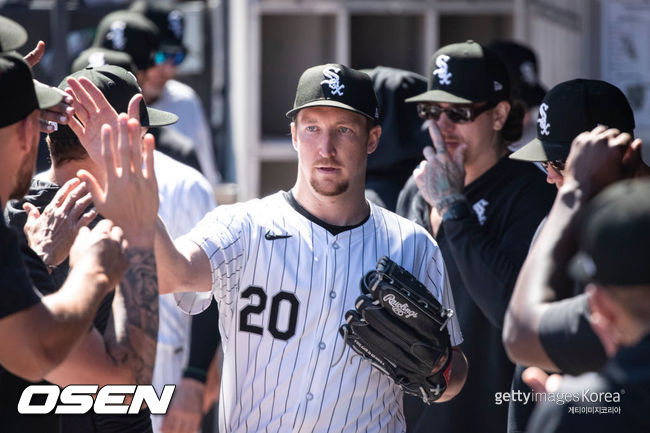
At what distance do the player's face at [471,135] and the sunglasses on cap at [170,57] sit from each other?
283cm

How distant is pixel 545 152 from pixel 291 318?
1032mm

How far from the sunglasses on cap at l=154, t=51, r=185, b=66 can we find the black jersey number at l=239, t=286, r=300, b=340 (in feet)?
11.8

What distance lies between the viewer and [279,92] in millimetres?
6672

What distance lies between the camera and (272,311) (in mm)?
3320

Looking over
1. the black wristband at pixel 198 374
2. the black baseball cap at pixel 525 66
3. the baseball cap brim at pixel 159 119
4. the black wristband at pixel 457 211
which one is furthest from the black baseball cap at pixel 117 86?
the black baseball cap at pixel 525 66

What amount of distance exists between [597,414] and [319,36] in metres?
4.90

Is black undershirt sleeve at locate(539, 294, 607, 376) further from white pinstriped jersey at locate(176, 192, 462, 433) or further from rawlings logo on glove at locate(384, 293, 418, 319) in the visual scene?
white pinstriped jersey at locate(176, 192, 462, 433)

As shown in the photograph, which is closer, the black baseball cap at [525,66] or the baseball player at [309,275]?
the baseball player at [309,275]

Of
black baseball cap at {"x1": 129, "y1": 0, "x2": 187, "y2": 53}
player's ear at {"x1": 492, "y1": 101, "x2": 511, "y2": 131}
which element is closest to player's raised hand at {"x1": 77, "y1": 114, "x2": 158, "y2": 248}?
player's ear at {"x1": 492, "y1": 101, "x2": 511, "y2": 131}

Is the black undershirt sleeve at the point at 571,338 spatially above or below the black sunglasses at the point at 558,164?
below

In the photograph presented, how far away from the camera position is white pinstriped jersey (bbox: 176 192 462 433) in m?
3.26

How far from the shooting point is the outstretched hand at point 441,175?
3.96 m

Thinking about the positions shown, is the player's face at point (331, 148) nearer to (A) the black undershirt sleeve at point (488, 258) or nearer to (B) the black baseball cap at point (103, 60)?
(A) the black undershirt sleeve at point (488, 258)

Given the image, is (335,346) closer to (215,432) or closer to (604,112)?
(604,112)
